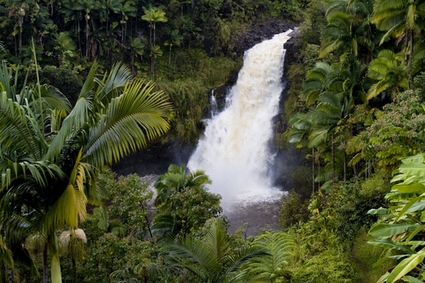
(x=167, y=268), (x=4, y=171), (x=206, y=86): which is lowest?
(x=167, y=268)

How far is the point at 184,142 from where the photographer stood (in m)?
25.6

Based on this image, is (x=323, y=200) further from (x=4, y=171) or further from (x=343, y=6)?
(x=4, y=171)

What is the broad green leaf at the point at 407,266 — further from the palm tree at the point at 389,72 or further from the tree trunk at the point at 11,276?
the palm tree at the point at 389,72

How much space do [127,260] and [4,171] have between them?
5.66 meters

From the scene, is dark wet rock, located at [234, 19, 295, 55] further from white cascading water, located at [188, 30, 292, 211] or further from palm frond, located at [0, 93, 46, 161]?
palm frond, located at [0, 93, 46, 161]

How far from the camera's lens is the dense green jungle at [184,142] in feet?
13.9

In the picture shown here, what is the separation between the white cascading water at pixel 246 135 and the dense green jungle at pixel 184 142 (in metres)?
1.00

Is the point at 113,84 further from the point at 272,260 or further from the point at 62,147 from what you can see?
the point at 272,260

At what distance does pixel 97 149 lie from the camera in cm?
445

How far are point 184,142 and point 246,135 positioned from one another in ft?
13.4

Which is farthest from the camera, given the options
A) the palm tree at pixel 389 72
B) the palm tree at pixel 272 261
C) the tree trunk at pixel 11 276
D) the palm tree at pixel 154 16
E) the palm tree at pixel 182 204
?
the palm tree at pixel 154 16

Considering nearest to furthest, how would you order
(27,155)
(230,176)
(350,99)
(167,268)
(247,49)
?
(27,155) → (167,268) → (350,99) → (230,176) → (247,49)

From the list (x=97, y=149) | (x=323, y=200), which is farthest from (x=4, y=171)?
(x=323, y=200)

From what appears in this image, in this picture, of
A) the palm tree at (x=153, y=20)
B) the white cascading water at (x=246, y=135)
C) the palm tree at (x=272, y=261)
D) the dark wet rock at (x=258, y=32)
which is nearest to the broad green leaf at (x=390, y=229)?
the palm tree at (x=272, y=261)
